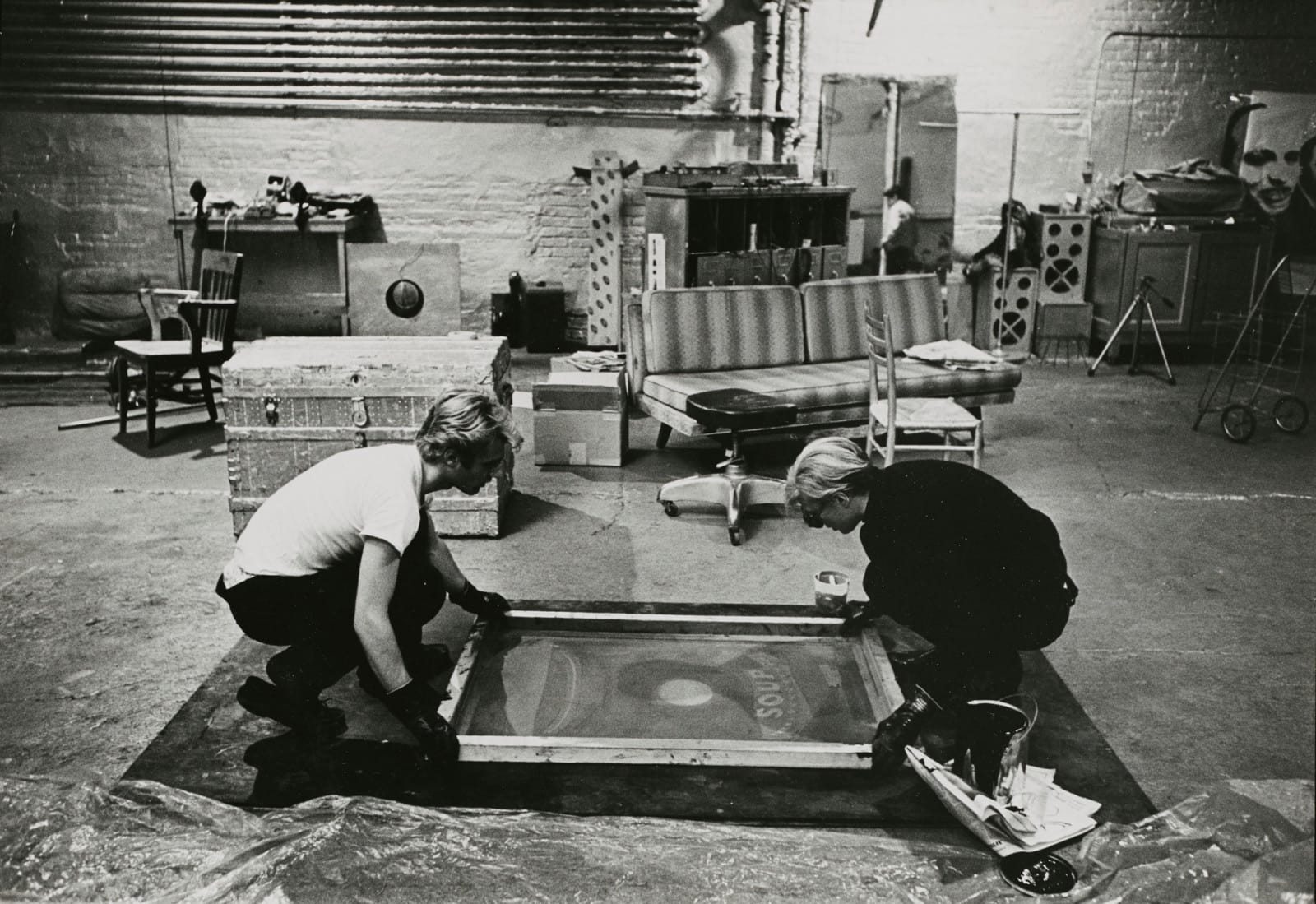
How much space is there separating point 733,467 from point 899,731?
2471 millimetres

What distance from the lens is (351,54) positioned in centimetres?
977

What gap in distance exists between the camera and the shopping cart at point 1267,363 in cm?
724

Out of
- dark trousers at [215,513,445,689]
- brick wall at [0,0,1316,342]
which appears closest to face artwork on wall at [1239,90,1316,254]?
brick wall at [0,0,1316,342]

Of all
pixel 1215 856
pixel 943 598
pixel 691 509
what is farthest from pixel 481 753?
pixel 691 509

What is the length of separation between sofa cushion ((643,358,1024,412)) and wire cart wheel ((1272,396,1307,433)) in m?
2.01

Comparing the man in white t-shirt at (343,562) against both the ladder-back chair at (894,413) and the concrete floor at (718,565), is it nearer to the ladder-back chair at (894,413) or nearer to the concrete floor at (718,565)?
the concrete floor at (718,565)

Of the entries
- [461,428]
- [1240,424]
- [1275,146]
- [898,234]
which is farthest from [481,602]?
[1275,146]

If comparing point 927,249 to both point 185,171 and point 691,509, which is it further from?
point 185,171

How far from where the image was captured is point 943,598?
11.3ft

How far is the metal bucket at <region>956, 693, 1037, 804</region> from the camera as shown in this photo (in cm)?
308

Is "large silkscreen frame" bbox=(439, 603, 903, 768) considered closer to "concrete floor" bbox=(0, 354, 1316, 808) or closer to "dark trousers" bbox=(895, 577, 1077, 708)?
"dark trousers" bbox=(895, 577, 1077, 708)

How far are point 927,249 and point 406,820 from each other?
8.13m

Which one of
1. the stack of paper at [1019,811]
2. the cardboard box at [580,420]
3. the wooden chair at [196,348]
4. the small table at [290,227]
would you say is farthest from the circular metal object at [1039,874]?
the small table at [290,227]

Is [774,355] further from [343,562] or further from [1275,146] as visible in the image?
[1275,146]
